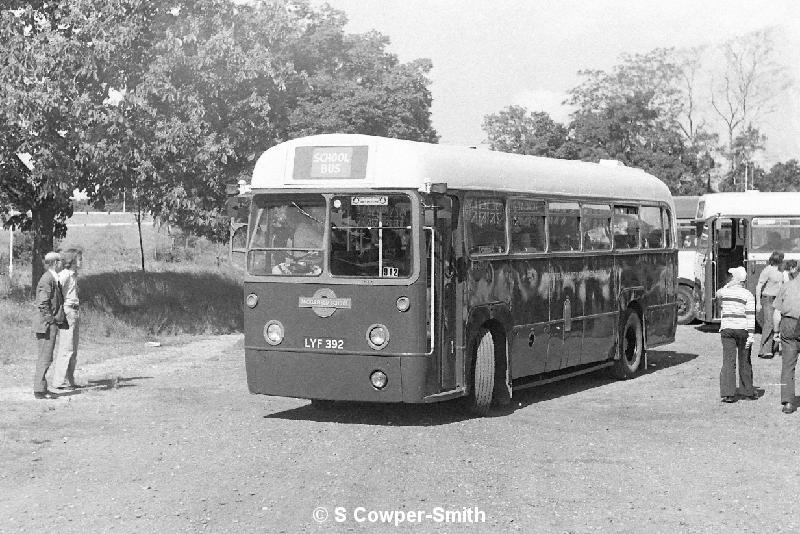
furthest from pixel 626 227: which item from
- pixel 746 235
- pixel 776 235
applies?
pixel 776 235

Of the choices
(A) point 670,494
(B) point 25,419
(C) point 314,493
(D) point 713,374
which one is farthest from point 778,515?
(D) point 713,374

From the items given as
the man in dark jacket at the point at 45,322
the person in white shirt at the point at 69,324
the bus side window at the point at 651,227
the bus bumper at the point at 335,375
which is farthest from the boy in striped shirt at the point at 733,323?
the man in dark jacket at the point at 45,322

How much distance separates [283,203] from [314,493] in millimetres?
4664

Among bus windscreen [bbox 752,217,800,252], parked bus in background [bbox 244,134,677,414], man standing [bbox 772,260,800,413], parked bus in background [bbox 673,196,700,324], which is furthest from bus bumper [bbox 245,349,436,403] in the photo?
bus windscreen [bbox 752,217,800,252]

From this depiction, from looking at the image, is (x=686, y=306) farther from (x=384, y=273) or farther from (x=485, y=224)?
(x=384, y=273)

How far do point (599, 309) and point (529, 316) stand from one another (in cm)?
256

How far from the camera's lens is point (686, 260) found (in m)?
33.9

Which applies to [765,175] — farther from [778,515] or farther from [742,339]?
[778,515]

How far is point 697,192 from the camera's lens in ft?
210

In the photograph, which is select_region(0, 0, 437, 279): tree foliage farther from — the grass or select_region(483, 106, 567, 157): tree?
select_region(483, 106, 567, 157): tree

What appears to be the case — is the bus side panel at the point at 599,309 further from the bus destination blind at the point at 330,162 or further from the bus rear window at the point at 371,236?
the bus destination blind at the point at 330,162

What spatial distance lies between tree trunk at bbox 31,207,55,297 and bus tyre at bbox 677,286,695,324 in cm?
1502

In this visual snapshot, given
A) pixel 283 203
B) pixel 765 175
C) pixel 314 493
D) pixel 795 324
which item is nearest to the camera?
pixel 314 493

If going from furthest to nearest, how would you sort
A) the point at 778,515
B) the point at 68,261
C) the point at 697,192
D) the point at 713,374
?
the point at 697,192 < the point at 713,374 < the point at 68,261 < the point at 778,515
